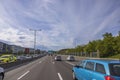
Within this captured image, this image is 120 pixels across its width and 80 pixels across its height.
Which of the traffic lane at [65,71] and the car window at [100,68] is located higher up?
the car window at [100,68]

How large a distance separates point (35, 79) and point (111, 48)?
74.8 meters

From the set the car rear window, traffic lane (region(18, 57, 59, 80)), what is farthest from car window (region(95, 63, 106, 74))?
traffic lane (region(18, 57, 59, 80))

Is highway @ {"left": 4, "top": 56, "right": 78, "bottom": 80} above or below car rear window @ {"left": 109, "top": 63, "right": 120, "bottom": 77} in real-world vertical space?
below

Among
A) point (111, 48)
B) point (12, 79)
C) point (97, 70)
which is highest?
Result: point (111, 48)

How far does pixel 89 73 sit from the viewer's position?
8.62 m

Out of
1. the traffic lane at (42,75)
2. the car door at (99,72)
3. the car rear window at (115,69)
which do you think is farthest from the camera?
the traffic lane at (42,75)

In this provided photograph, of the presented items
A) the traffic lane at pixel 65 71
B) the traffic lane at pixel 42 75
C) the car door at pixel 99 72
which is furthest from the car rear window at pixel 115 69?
the traffic lane at pixel 42 75

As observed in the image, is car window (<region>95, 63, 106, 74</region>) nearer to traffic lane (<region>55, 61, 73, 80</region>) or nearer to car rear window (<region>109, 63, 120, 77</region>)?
car rear window (<region>109, 63, 120, 77</region>)

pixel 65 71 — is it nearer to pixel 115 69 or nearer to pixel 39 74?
pixel 39 74

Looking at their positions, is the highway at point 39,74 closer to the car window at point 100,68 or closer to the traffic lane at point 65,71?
the traffic lane at point 65,71

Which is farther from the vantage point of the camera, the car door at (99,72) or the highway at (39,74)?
the highway at (39,74)

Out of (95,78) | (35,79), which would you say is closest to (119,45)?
(35,79)

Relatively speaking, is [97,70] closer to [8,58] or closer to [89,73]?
[89,73]

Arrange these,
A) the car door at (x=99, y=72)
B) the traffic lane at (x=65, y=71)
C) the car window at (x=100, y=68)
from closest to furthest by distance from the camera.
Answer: the car door at (x=99, y=72)
the car window at (x=100, y=68)
the traffic lane at (x=65, y=71)
